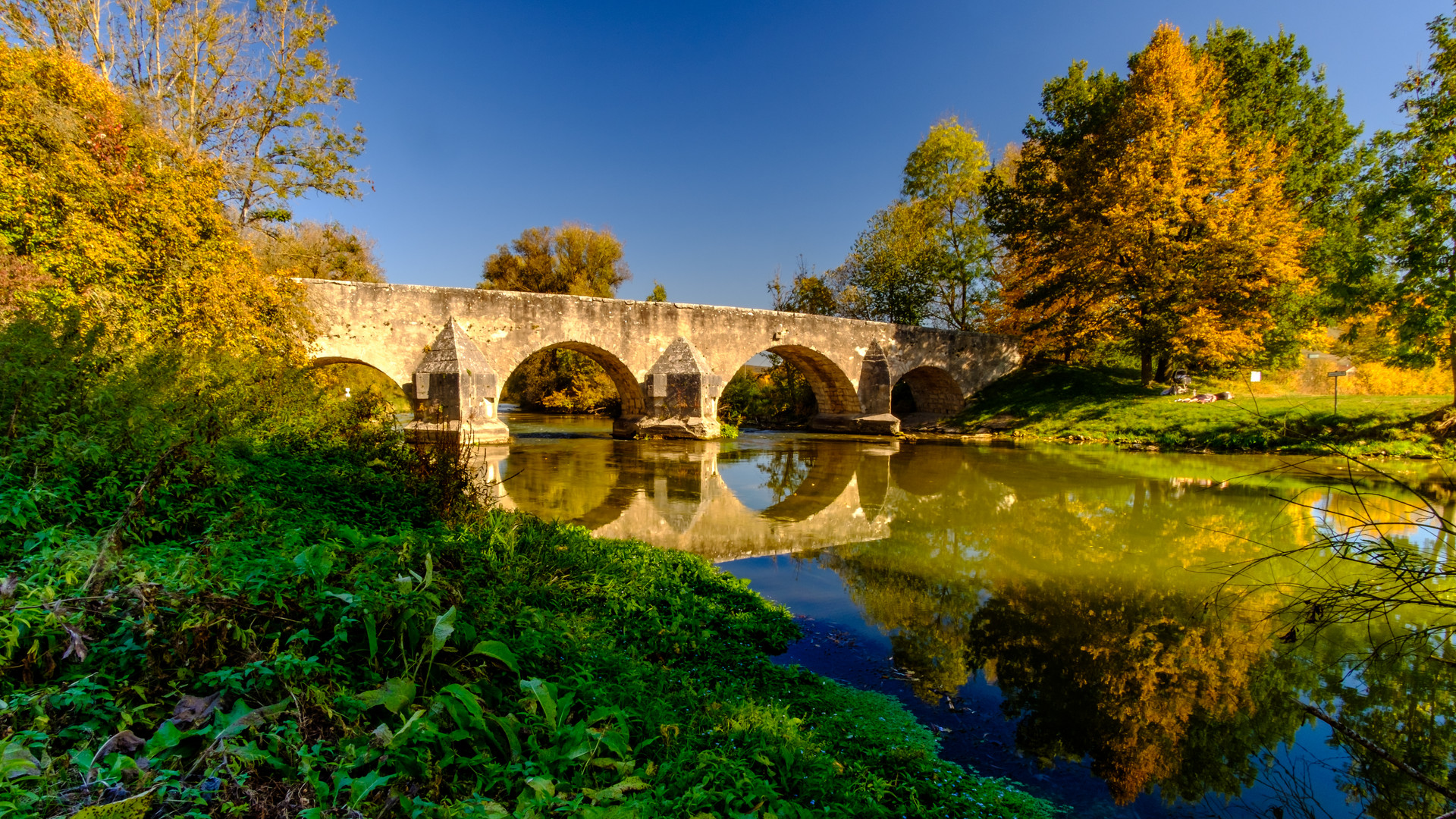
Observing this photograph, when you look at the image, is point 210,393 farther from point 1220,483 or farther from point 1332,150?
point 1332,150

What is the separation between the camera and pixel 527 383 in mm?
34969

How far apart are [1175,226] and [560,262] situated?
2789cm

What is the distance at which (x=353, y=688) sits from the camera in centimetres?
213

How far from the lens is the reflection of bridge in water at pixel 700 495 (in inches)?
A: 279

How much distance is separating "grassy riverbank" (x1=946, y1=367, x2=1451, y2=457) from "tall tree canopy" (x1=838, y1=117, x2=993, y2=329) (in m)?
5.46

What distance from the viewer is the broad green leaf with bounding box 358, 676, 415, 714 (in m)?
1.98

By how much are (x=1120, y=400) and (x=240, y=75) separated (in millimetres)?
24856

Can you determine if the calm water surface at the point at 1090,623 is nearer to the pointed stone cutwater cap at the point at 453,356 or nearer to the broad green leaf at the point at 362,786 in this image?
the broad green leaf at the point at 362,786

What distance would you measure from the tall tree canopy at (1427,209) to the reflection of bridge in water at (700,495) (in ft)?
36.0

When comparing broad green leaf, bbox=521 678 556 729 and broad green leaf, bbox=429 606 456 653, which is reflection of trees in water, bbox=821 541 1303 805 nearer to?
broad green leaf, bbox=521 678 556 729

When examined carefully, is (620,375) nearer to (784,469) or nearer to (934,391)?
(784,469)

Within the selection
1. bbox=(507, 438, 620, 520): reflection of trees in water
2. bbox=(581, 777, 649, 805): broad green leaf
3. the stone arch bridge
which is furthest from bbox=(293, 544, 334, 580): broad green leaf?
the stone arch bridge

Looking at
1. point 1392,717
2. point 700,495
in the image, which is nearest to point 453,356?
point 700,495

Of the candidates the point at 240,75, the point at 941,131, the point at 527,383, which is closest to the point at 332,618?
Result: the point at 240,75
